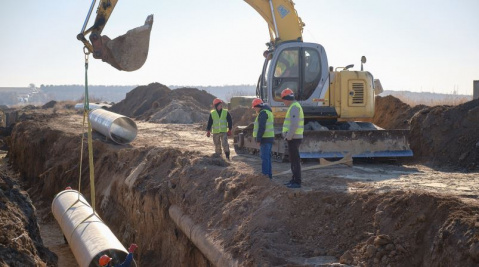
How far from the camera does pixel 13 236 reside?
820 centimetres

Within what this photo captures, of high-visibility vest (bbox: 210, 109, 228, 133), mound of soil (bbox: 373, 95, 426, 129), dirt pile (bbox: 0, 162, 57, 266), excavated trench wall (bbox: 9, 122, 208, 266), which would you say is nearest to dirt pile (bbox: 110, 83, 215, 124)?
excavated trench wall (bbox: 9, 122, 208, 266)

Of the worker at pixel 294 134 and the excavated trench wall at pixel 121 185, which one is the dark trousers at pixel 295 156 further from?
the excavated trench wall at pixel 121 185

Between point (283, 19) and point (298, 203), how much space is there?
7831 mm

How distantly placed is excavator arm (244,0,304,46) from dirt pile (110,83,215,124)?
2008 cm

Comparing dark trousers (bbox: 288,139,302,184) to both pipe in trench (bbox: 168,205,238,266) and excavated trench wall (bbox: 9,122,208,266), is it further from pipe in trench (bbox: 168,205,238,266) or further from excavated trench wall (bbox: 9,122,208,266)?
excavated trench wall (bbox: 9,122,208,266)

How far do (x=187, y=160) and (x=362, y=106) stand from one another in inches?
190

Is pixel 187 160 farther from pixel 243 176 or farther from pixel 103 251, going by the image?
pixel 103 251

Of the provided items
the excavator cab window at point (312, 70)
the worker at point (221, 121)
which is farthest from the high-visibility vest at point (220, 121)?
the excavator cab window at point (312, 70)

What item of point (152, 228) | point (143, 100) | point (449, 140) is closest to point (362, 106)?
point (449, 140)

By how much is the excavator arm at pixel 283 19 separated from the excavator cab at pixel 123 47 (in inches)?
181

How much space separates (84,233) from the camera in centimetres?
960

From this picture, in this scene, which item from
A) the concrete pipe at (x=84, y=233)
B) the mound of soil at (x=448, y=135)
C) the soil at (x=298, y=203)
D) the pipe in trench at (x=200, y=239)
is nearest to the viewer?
the soil at (x=298, y=203)

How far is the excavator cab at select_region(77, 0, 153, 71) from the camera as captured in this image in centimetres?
1127

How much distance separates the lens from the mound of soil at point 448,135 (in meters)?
14.0
